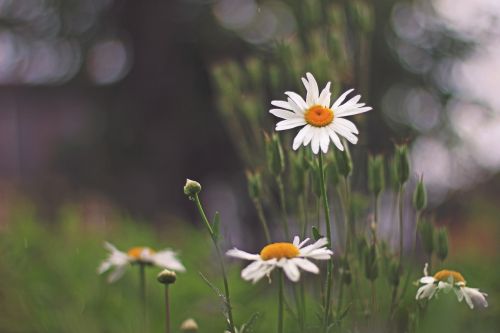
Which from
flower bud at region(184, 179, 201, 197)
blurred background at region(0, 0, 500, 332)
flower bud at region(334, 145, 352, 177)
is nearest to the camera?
flower bud at region(184, 179, 201, 197)

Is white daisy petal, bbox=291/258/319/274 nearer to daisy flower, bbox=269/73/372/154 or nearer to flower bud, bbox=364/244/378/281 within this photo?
daisy flower, bbox=269/73/372/154

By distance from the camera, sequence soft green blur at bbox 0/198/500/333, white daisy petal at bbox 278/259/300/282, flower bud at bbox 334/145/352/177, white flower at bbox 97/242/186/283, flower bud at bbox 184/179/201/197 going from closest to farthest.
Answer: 1. white daisy petal at bbox 278/259/300/282
2. flower bud at bbox 184/179/201/197
3. flower bud at bbox 334/145/352/177
4. white flower at bbox 97/242/186/283
5. soft green blur at bbox 0/198/500/333

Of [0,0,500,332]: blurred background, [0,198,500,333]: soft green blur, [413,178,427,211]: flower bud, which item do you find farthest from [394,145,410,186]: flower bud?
[0,0,500,332]: blurred background

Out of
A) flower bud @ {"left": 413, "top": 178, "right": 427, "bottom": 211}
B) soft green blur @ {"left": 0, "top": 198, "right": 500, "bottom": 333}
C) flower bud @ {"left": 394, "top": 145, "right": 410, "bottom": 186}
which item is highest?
flower bud @ {"left": 394, "top": 145, "right": 410, "bottom": 186}

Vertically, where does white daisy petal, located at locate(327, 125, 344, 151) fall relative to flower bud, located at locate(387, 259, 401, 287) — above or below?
above

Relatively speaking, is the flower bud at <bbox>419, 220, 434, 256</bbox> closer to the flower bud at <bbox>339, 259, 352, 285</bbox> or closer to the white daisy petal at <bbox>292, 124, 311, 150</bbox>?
the flower bud at <bbox>339, 259, 352, 285</bbox>

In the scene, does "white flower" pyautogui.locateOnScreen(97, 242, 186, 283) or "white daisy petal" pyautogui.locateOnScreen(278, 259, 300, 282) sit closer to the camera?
"white daisy petal" pyautogui.locateOnScreen(278, 259, 300, 282)
